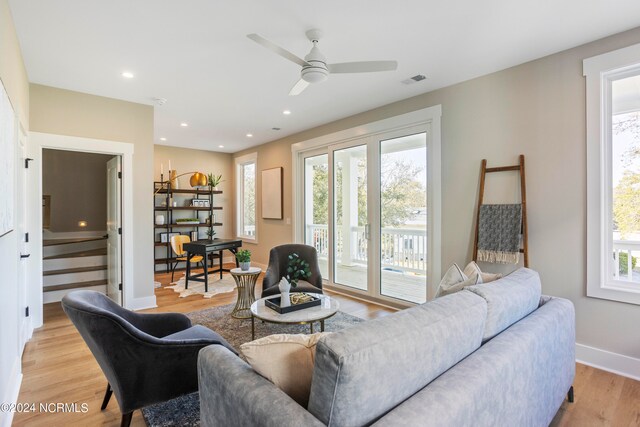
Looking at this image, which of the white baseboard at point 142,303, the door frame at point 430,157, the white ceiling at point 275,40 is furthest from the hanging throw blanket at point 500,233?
the white baseboard at point 142,303

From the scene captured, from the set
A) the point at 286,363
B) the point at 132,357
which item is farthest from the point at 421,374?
the point at 132,357

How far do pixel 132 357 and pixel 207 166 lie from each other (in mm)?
6276

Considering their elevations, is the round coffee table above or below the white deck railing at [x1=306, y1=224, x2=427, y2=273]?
below

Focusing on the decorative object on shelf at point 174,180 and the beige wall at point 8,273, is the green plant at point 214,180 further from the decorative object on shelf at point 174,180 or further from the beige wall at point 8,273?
the beige wall at point 8,273

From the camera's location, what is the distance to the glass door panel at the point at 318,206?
529 centimetres

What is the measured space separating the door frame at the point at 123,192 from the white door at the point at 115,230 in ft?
0.31

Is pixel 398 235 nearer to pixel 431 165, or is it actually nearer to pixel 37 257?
pixel 431 165

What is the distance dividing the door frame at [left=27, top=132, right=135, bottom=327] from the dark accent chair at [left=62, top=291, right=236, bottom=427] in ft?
7.70

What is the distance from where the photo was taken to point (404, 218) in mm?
4211

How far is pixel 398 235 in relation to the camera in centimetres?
436

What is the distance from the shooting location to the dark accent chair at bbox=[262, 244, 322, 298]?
3.57m

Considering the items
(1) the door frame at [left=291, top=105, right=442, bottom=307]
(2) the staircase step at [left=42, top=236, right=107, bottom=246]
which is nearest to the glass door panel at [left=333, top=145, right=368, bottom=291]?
(1) the door frame at [left=291, top=105, right=442, bottom=307]

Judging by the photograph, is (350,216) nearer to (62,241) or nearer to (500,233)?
(500,233)

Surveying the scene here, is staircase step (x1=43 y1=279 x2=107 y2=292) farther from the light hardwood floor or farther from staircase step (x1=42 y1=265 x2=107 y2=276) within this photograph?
the light hardwood floor
